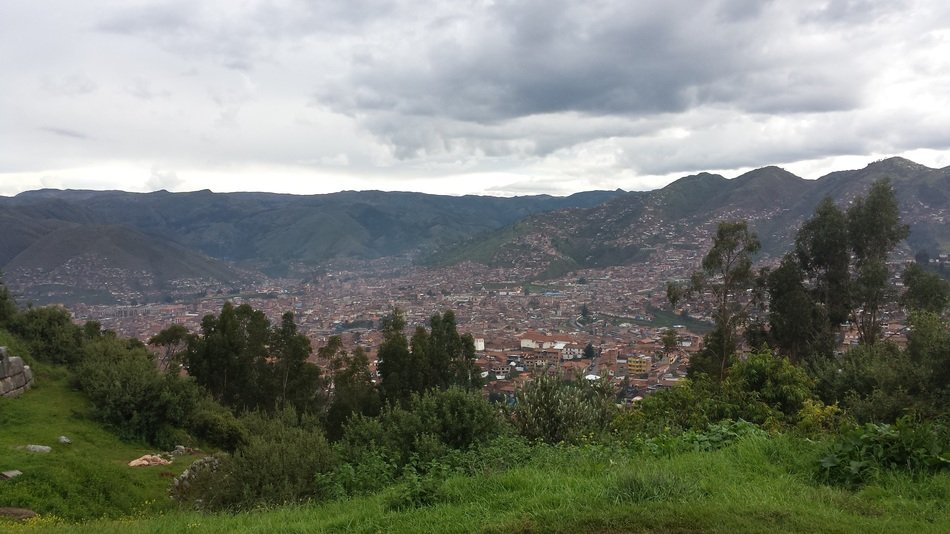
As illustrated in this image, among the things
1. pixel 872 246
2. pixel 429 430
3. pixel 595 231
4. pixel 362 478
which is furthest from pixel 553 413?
pixel 595 231

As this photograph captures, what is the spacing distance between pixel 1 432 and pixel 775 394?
15776 millimetres

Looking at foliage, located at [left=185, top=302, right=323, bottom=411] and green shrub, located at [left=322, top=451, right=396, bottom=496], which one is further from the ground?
green shrub, located at [left=322, top=451, right=396, bottom=496]

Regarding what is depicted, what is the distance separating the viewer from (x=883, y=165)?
94.6 m

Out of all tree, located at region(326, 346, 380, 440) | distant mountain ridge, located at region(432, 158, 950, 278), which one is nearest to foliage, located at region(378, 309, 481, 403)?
tree, located at region(326, 346, 380, 440)

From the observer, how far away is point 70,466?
382 inches

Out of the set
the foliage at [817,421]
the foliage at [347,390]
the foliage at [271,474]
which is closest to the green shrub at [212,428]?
the foliage at [347,390]

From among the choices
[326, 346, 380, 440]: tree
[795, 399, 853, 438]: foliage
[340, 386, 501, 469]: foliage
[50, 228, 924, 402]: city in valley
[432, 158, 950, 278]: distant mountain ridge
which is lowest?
[50, 228, 924, 402]: city in valley

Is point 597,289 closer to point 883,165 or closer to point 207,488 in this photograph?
point 883,165

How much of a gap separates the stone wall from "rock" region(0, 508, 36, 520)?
8.35 metres

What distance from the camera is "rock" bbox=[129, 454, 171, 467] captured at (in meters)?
12.2

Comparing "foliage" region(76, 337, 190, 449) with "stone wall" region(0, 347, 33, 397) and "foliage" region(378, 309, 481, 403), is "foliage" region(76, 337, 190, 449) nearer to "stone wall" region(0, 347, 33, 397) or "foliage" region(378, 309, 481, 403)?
"stone wall" region(0, 347, 33, 397)

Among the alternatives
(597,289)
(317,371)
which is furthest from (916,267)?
(597,289)

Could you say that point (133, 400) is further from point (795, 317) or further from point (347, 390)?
point (795, 317)

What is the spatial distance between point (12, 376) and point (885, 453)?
1888 cm
